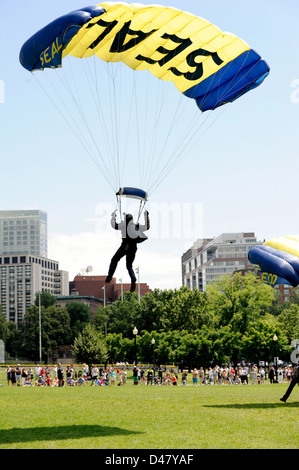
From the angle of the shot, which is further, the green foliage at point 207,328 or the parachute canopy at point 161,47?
the green foliage at point 207,328

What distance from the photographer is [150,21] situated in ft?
63.8

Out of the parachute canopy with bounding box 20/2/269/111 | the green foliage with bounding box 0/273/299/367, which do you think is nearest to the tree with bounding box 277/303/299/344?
the green foliage with bounding box 0/273/299/367

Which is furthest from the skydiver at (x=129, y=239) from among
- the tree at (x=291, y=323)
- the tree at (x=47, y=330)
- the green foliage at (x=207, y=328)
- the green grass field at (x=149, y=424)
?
the tree at (x=47, y=330)

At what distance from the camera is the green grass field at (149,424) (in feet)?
47.4

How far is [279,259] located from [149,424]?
37.6 feet

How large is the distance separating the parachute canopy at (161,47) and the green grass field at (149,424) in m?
10.8

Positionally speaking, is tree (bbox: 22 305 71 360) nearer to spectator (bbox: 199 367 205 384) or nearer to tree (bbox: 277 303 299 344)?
tree (bbox: 277 303 299 344)

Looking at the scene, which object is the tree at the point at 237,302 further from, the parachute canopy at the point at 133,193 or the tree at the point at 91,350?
the parachute canopy at the point at 133,193

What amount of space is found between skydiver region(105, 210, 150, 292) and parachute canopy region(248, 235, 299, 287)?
9.58 meters

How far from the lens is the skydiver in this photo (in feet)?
60.1

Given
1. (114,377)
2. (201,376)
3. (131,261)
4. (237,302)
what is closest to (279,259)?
(131,261)

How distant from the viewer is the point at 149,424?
685 inches
